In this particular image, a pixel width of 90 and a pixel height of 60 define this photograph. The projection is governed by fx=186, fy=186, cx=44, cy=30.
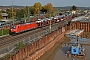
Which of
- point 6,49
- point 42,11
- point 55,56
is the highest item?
point 42,11

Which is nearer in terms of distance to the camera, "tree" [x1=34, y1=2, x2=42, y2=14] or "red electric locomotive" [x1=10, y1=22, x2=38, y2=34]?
"red electric locomotive" [x1=10, y1=22, x2=38, y2=34]

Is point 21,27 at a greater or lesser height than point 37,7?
lesser

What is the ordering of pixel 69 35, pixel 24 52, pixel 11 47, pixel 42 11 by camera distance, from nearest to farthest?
pixel 24 52 < pixel 11 47 < pixel 69 35 < pixel 42 11

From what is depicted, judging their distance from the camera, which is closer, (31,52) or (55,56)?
(31,52)

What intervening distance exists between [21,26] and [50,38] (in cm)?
891

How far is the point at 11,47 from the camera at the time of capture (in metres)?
29.9

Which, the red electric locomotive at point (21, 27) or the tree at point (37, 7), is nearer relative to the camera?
the red electric locomotive at point (21, 27)

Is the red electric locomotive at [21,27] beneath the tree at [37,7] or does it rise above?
beneath

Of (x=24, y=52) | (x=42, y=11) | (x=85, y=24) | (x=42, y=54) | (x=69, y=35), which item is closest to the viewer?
(x=24, y=52)

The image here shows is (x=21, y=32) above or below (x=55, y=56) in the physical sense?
above

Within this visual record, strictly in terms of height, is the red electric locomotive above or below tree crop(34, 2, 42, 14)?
below

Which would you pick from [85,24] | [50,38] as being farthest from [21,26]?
[85,24]

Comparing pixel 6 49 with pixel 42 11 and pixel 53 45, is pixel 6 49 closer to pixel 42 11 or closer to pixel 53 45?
pixel 53 45

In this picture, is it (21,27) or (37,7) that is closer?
(21,27)
